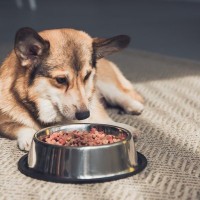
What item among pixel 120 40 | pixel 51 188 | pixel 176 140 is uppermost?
pixel 120 40

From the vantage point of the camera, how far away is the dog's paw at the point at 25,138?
1.97 m

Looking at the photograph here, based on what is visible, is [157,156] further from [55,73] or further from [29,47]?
[29,47]

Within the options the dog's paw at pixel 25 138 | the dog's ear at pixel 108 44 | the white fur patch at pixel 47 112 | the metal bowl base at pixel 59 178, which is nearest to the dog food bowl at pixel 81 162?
the metal bowl base at pixel 59 178

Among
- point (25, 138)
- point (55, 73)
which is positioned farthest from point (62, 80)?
point (25, 138)

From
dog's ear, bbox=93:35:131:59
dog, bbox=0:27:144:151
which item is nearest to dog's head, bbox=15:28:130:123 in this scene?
dog, bbox=0:27:144:151

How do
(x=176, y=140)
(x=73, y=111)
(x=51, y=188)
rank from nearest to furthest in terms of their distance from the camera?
(x=51, y=188) < (x=73, y=111) < (x=176, y=140)

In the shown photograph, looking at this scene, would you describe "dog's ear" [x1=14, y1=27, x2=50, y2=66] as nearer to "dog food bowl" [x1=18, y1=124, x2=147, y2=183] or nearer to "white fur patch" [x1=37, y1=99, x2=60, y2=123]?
"white fur patch" [x1=37, y1=99, x2=60, y2=123]

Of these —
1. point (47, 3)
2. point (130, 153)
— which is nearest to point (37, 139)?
point (130, 153)

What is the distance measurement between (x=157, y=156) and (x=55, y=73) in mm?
485

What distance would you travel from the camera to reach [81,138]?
1.79 meters

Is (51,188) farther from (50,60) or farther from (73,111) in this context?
(50,60)

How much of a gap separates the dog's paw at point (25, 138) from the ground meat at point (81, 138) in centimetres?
16

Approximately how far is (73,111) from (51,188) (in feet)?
1.50

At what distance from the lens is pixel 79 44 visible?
2.10m
